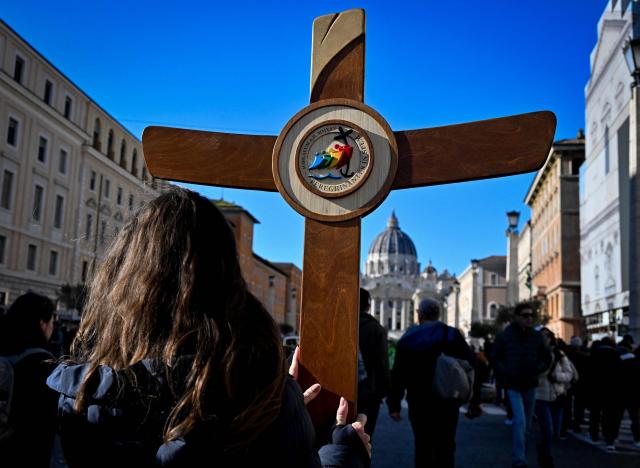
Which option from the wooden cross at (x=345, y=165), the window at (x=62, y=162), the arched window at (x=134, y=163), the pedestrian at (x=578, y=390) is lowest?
the pedestrian at (x=578, y=390)

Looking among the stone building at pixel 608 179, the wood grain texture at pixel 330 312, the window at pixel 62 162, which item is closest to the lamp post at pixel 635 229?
the stone building at pixel 608 179

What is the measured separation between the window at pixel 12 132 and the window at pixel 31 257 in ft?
16.2

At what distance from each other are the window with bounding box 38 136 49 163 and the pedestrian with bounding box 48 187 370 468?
35.8 m

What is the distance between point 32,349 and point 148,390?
2225 mm

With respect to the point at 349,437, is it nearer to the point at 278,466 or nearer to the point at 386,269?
the point at 278,466

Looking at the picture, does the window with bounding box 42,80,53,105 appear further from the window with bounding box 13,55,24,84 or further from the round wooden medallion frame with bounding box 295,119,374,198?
the round wooden medallion frame with bounding box 295,119,374,198

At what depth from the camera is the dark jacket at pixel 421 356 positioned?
619 centimetres

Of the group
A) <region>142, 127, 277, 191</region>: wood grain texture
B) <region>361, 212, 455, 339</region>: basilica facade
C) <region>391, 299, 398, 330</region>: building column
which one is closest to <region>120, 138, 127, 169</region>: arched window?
<region>142, 127, 277, 191</region>: wood grain texture

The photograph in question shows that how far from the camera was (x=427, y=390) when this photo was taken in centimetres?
611

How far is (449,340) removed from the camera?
6.21 meters

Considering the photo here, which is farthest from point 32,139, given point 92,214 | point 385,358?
point 385,358

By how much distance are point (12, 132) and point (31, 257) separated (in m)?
5.93

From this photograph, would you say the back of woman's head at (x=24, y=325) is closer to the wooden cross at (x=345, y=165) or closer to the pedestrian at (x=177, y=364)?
the wooden cross at (x=345, y=165)

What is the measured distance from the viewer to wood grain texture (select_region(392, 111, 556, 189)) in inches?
111
